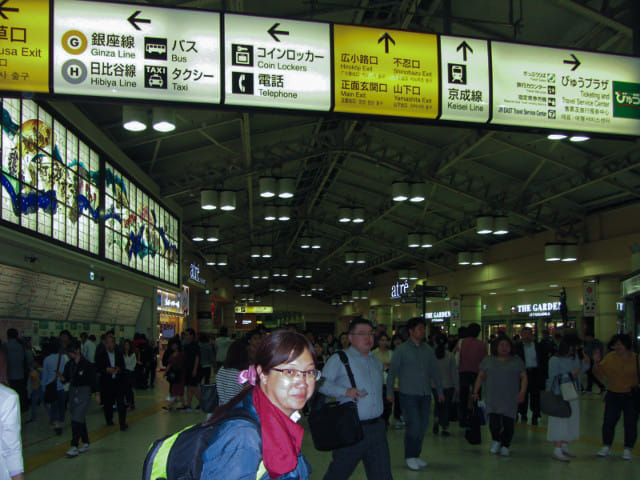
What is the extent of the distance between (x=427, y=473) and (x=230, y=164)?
44.9 ft

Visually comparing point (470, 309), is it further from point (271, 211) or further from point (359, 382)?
point (359, 382)

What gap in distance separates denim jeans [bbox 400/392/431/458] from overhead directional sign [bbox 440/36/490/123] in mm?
3523

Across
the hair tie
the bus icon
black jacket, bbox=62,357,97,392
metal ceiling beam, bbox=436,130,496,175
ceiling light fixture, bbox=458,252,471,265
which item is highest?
metal ceiling beam, bbox=436,130,496,175

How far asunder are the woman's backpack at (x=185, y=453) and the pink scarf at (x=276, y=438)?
0.15ft

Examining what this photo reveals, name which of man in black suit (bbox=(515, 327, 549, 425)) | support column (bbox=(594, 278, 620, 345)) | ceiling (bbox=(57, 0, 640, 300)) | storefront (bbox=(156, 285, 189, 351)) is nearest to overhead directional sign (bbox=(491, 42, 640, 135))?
ceiling (bbox=(57, 0, 640, 300))

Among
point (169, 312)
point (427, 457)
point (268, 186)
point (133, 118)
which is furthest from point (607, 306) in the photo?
point (133, 118)

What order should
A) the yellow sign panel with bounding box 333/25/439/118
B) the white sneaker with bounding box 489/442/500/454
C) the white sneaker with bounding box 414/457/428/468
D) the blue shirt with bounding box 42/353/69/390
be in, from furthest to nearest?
the blue shirt with bounding box 42/353/69/390
the white sneaker with bounding box 489/442/500/454
the white sneaker with bounding box 414/457/428/468
the yellow sign panel with bounding box 333/25/439/118

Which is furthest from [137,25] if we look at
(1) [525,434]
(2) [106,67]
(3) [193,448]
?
(1) [525,434]

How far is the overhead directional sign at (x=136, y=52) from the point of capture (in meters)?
5.59

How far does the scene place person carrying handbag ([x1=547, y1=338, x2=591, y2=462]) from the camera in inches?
346

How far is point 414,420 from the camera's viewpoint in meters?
7.94

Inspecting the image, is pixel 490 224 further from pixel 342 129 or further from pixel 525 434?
pixel 525 434

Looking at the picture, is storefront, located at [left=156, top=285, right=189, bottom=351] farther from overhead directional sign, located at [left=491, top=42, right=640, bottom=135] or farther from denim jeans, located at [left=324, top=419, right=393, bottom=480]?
denim jeans, located at [left=324, top=419, right=393, bottom=480]

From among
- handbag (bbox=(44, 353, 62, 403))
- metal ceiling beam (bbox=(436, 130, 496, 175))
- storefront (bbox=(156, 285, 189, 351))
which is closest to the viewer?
handbag (bbox=(44, 353, 62, 403))
